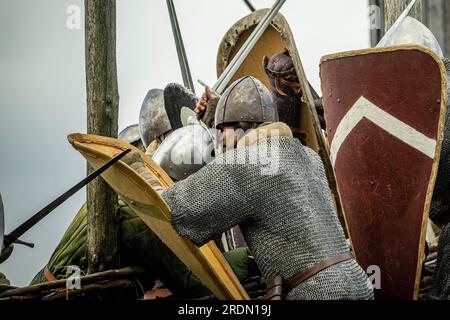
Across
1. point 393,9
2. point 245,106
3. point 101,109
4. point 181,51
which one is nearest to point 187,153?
point 101,109

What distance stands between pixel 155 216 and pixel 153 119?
8.50ft

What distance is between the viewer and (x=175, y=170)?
24.7ft

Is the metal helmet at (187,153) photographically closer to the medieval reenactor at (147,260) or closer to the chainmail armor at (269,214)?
the medieval reenactor at (147,260)

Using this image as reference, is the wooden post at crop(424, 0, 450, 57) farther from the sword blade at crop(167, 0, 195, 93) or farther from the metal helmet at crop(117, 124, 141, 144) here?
the metal helmet at crop(117, 124, 141, 144)

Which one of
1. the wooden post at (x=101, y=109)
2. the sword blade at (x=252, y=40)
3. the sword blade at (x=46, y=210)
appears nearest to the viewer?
the sword blade at (x=46, y=210)

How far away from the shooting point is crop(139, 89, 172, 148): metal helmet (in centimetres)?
884

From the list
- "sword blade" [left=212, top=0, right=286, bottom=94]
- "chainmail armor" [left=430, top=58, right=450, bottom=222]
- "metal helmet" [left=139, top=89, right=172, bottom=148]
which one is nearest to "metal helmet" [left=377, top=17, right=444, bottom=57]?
"chainmail armor" [left=430, top=58, right=450, bottom=222]

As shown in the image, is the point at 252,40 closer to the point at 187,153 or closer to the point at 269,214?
the point at 187,153

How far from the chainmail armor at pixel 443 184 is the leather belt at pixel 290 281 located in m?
1.13

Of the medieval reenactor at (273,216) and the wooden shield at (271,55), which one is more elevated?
the wooden shield at (271,55)

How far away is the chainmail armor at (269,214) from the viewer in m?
6.14

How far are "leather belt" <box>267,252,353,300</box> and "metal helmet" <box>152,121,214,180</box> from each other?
1497 millimetres

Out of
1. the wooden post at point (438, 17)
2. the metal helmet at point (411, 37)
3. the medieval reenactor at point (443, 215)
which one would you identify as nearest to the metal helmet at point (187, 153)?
the metal helmet at point (411, 37)
